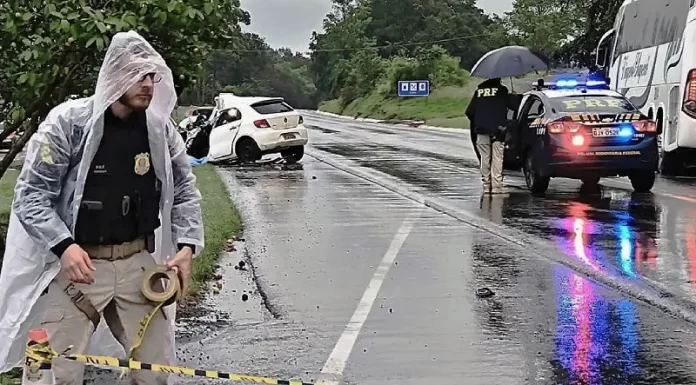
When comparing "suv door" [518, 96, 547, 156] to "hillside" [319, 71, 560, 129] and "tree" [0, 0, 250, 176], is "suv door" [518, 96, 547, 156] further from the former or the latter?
"hillside" [319, 71, 560, 129]

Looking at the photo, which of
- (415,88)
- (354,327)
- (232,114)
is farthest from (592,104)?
(415,88)

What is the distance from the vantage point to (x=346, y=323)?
741 centimetres

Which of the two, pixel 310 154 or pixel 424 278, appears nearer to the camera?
pixel 424 278

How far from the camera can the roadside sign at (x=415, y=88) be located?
7556cm

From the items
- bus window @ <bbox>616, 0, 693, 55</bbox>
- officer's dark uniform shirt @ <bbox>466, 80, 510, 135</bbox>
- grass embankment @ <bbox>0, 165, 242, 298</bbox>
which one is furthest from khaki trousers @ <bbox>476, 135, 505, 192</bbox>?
bus window @ <bbox>616, 0, 693, 55</bbox>

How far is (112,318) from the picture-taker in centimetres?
457

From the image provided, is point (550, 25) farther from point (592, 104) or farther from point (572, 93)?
point (592, 104)

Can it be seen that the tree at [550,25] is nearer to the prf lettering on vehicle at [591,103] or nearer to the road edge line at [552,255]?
the prf lettering on vehicle at [591,103]

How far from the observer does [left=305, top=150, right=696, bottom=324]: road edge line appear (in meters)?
7.74

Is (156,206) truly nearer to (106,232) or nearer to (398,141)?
(106,232)

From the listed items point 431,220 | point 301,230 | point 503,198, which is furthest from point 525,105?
point 301,230

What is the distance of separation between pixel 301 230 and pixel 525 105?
19.7 ft

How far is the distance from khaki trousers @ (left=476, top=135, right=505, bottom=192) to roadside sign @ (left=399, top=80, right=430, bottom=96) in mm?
59688

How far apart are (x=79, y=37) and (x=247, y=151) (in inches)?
674
